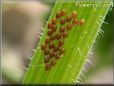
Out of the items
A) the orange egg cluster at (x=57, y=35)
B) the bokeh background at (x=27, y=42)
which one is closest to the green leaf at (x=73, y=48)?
the orange egg cluster at (x=57, y=35)

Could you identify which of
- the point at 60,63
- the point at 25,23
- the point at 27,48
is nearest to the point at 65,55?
the point at 60,63

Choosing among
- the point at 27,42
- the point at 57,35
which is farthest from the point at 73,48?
the point at 27,42

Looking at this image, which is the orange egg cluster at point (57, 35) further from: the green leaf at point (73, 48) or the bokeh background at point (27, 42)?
the bokeh background at point (27, 42)

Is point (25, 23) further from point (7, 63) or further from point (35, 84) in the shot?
point (35, 84)

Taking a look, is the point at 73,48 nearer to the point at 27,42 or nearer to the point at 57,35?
the point at 57,35

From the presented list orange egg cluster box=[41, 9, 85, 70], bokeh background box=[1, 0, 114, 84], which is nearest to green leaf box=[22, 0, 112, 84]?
orange egg cluster box=[41, 9, 85, 70]

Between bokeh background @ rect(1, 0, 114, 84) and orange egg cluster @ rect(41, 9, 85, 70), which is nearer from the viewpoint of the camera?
orange egg cluster @ rect(41, 9, 85, 70)

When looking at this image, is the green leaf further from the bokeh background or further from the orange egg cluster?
the bokeh background
